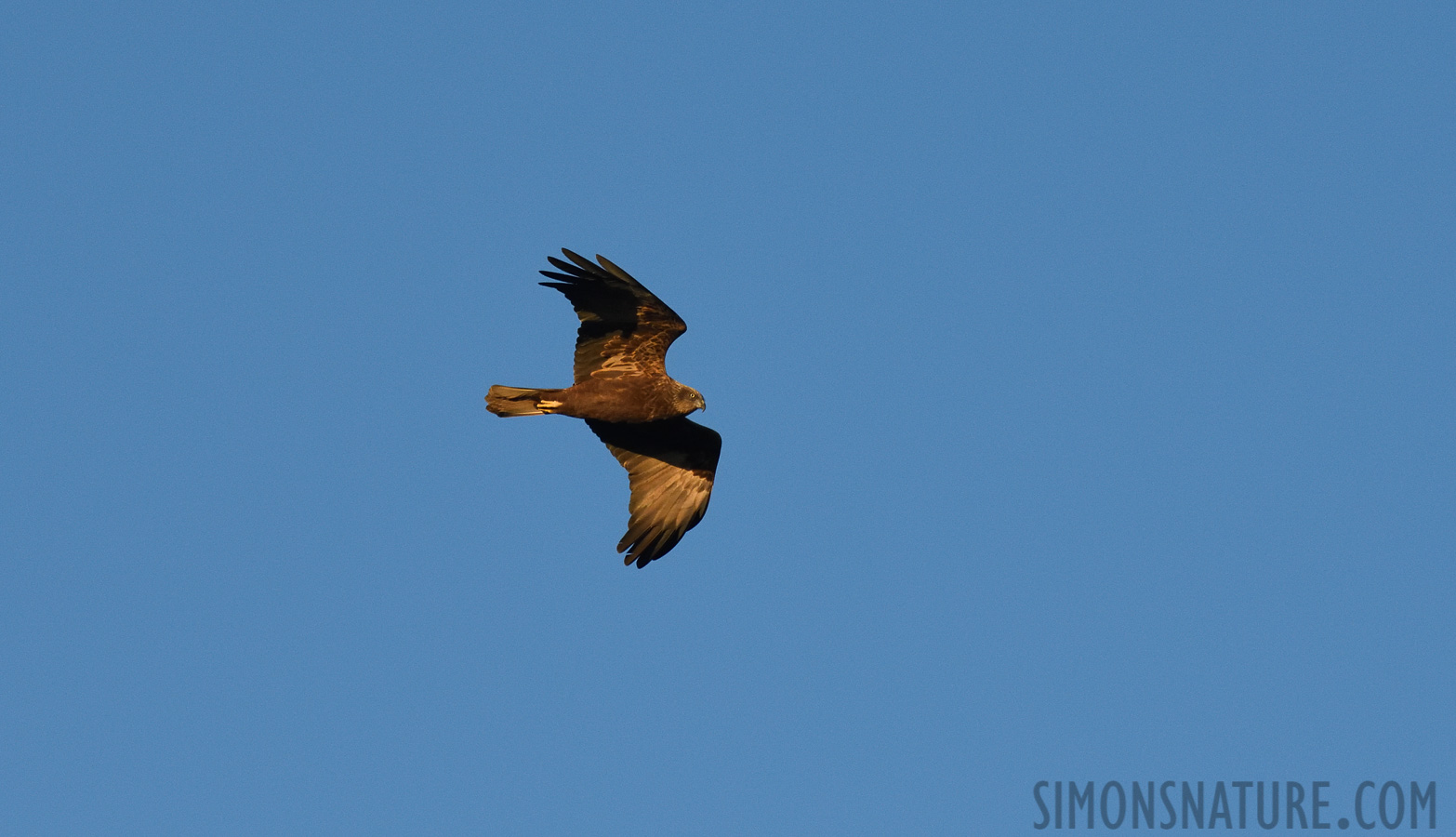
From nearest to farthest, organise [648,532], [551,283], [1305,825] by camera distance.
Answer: [551,283], [648,532], [1305,825]

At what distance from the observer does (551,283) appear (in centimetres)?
2209

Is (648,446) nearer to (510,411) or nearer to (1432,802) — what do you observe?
(510,411)

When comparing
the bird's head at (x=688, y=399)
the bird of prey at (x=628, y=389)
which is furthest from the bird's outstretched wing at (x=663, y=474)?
the bird's head at (x=688, y=399)

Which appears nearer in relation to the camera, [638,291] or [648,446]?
[638,291]

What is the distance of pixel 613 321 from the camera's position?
73.8 feet

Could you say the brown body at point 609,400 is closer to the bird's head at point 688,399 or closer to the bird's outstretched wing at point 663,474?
the bird's head at point 688,399

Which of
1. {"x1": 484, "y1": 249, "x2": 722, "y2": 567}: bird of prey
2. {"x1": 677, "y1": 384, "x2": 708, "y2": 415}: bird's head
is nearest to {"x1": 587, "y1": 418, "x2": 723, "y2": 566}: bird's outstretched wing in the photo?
{"x1": 484, "y1": 249, "x2": 722, "y2": 567}: bird of prey

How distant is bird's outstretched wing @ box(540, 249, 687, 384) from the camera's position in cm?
2206

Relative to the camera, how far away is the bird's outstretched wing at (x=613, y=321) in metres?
22.1

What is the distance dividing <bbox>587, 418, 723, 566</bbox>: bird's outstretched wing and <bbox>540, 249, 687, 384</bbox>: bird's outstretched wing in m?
1.06

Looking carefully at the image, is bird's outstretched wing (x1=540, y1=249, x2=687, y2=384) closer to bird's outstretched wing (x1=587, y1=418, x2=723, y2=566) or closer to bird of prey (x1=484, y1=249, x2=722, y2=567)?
bird of prey (x1=484, y1=249, x2=722, y2=567)

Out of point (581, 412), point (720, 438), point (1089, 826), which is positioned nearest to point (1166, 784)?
point (1089, 826)

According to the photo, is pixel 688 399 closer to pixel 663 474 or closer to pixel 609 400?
pixel 609 400

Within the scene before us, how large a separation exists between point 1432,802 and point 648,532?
35.7 feet
